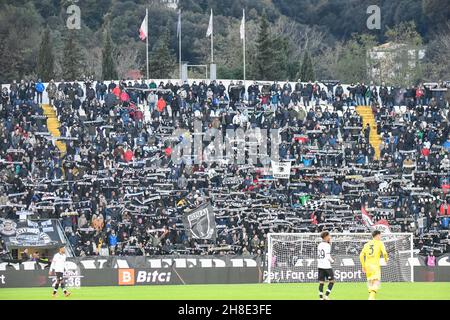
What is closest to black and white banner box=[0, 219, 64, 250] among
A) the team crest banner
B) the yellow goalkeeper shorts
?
the team crest banner

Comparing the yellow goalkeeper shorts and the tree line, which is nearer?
the yellow goalkeeper shorts

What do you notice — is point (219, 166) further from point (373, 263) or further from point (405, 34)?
point (405, 34)

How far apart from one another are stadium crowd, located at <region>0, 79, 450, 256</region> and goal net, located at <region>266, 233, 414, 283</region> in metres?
6.08

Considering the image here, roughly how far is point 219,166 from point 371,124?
9.86 metres

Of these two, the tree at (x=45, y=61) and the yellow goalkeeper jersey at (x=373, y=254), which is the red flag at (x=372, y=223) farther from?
the tree at (x=45, y=61)

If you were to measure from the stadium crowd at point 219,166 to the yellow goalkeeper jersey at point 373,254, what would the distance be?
18.8m

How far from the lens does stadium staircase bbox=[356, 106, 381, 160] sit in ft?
197

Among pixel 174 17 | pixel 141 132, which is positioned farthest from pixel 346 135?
pixel 174 17

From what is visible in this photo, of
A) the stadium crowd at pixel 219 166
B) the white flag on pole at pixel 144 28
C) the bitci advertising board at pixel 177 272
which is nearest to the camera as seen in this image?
the bitci advertising board at pixel 177 272

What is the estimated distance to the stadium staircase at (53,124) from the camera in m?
58.8

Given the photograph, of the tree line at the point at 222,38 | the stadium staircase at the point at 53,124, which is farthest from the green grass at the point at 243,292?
the tree line at the point at 222,38

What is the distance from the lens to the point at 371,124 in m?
61.9

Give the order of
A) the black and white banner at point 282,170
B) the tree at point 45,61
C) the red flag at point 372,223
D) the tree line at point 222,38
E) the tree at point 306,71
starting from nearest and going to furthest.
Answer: the red flag at point 372,223 → the black and white banner at point 282,170 → the tree at point 45,61 → the tree at point 306,71 → the tree line at point 222,38

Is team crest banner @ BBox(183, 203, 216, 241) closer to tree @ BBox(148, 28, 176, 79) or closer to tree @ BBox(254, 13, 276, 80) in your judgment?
tree @ BBox(254, 13, 276, 80)
